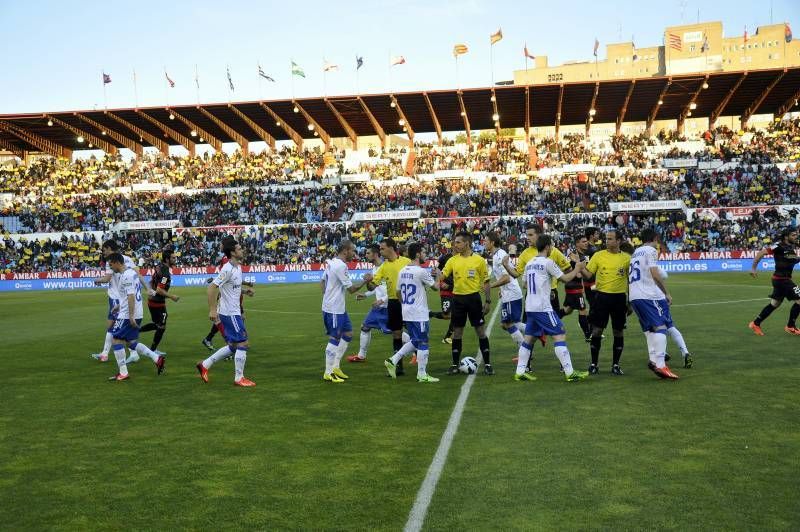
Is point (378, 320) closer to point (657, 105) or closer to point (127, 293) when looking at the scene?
point (127, 293)

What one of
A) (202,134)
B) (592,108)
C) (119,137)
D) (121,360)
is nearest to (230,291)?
(121,360)

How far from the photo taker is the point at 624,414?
→ 8.35 meters

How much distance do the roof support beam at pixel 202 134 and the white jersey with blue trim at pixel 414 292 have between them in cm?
5354

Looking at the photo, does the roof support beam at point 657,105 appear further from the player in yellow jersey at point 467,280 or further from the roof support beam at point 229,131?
the player in yellow jersey at point 467,280

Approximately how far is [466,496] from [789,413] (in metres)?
4.70

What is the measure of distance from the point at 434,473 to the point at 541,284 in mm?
4668

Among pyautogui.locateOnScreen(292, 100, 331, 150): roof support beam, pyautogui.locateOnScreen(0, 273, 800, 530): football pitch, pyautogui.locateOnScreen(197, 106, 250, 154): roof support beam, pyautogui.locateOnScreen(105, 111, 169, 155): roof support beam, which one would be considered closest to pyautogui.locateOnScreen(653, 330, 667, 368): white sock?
pyautogui.locateOnScreen(0, 273, 800, 530): football pitch

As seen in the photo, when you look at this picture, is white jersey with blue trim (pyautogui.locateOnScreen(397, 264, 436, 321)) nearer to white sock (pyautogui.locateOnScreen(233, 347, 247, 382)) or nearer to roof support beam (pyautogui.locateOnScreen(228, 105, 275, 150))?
white sock (pyautogui.locateOnScreen(233, 347, 247, 382))

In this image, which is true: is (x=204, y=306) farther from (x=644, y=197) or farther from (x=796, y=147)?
(x=796, y=147)

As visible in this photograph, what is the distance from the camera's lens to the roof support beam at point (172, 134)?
199 ft

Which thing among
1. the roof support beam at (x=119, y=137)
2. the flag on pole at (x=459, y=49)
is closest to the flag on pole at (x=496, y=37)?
the flag on pole at (x=459, y=49)

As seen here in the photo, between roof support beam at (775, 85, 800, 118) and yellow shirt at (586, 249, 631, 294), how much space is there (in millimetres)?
56366

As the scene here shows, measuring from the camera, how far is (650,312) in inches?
404

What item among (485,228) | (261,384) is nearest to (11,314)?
(261,384)
